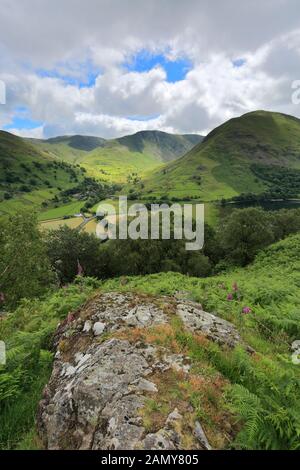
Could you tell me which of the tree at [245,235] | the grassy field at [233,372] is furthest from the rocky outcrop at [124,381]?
the tree at [245,235]

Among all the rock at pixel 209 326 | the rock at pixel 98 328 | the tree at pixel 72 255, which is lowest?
the tree at pixel 72 255

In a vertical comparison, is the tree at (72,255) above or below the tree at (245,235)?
below

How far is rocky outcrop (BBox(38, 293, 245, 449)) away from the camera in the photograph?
495 centimetres

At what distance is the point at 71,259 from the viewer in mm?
57750

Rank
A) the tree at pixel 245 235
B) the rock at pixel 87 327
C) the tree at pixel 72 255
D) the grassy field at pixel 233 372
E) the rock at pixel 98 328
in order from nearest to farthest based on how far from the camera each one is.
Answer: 1. the grassy field at pixel 233 372
2. the rock at pixel 98 328
3. the rock at pixel 87 327
4. the tree at pixel 245 235
5. the tree at pixel 72 255

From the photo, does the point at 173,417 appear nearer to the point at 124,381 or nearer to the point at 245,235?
the point at 124,381

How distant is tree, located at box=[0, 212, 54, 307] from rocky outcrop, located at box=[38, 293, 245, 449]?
22380mm

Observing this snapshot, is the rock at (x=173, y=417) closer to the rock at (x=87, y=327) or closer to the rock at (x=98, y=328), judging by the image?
the rock at (x=98, y=328)

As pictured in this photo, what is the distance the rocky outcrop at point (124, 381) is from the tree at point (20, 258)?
22.4 meters

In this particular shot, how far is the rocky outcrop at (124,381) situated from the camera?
4.95m

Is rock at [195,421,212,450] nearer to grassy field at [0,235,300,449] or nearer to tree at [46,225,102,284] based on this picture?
grassy field at [0,235,300,449]

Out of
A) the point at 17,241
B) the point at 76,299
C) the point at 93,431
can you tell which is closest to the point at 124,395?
the point at 93,431
